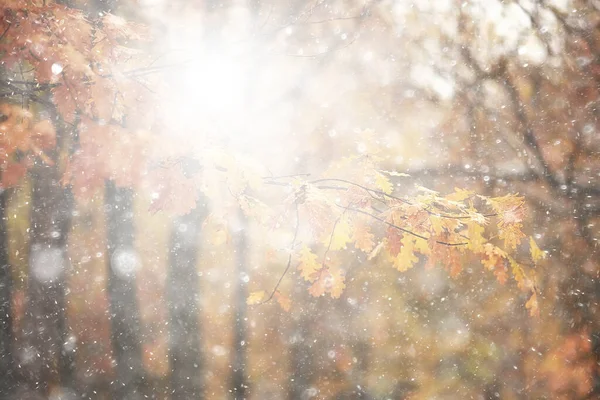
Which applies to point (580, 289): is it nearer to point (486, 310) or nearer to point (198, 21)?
point (486, 310)

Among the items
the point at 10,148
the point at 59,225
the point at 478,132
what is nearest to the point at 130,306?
the point at 59,225

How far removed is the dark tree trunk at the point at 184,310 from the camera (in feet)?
15.1

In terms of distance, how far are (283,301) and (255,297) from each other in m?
0.42

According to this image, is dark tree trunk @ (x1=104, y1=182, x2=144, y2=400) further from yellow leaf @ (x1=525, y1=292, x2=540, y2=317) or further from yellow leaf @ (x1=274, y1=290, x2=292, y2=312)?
yellow leaf @ (x1=525, y1=292, x2=540, y2=317)

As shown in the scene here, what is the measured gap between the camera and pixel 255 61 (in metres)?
5.16

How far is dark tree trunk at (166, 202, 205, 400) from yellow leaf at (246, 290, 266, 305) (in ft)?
2.25

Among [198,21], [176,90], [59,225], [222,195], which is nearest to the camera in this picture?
[176,90]

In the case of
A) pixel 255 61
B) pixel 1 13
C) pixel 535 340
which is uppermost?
pixel 255 61

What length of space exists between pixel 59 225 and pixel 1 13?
3.32 metres

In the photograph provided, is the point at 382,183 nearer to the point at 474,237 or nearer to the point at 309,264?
the point at 474,237

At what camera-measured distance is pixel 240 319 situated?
481 cm

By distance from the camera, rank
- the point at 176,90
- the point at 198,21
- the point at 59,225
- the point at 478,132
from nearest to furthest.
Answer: the point at 176,90 < the point at 59,225 < the point at 198,21 < the point at 478,132

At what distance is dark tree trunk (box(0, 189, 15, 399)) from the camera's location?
13.6ft

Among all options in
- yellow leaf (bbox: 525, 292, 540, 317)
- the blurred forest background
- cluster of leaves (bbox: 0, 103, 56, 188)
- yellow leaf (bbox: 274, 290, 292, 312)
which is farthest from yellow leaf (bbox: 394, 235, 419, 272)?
yellow leaf (bbox: 525, 292, 540, 317)
